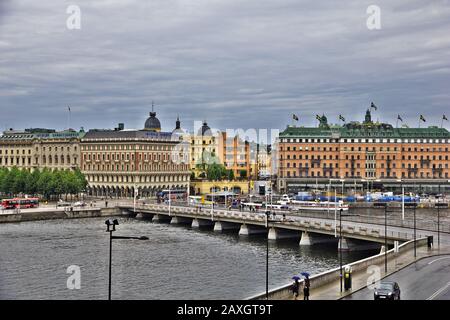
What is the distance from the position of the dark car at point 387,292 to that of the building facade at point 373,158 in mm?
135067

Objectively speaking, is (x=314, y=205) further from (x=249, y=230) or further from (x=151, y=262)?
(x=151, y=262)

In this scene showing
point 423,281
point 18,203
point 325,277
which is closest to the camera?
point 325,277

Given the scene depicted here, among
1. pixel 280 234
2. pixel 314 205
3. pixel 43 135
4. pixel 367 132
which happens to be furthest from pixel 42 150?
pixel 280 234

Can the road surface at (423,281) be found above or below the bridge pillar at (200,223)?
above

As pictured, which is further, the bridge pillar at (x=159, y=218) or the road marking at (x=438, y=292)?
the bridge pillar at (x=159, y=218)

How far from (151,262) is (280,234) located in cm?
2865

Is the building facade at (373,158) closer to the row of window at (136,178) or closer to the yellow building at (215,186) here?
the yellow building at (215,186)

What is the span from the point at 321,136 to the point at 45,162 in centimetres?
7330

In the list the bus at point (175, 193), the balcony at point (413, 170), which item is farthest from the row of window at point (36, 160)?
the balcony at point (413, 170)

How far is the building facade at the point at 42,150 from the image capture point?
598 feet

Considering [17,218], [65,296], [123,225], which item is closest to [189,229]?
[123,225]

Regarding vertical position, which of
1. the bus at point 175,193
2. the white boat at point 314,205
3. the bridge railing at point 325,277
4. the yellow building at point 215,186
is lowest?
the bridge railing at point 325,277

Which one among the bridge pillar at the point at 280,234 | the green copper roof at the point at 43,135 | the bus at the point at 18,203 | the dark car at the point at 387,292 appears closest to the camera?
the dark car at the point at 387,292

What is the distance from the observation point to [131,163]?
556ft
